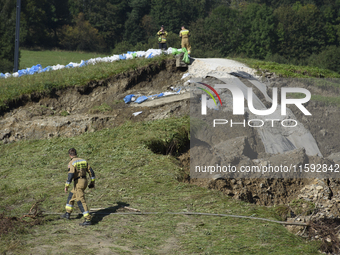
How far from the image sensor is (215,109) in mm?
14430

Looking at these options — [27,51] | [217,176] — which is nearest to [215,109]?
[217,176]

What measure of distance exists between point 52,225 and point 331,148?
11.7 metres

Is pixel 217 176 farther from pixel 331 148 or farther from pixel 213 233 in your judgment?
pixel 331 148

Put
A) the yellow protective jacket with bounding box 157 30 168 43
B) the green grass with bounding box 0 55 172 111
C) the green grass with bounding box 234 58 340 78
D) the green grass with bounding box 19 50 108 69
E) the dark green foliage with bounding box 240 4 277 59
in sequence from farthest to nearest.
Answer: the dark green foliage with bounding box 240 4 277 59, the green grass with bounding box 19 50 108 69, the yellow protective jacket with bounding box 157 30 168 43, the green grass with bounding box 234 58 340 78, the green grass with bounding box 0 55 172 111

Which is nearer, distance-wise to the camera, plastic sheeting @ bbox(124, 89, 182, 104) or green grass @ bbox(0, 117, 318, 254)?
green grass @ bbox(0, 117, 318, 254)

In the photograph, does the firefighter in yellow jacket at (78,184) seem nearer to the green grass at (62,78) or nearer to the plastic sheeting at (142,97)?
the plastic sheeting at (142,97)

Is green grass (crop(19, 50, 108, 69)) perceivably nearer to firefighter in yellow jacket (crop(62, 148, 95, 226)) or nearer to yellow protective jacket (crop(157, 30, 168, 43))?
yellow protective jacket (crop(157, 30, 168, 43))

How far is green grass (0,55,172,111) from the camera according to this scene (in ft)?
56.1

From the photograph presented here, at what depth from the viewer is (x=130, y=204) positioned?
845cm

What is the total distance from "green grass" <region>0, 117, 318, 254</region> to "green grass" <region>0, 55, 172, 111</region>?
4.40 meters

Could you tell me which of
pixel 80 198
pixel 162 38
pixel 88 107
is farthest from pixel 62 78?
pixel 80 198

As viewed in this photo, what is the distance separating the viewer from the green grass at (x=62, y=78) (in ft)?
56.1

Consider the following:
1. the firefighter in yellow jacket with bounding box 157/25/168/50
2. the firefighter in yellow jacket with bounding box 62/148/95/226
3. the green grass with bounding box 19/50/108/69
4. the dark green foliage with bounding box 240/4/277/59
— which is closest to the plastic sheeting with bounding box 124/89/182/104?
the firefighter in yellow jacket with bounding box 157/25/168/50

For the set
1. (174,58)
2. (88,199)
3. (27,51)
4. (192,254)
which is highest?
(27,51)
